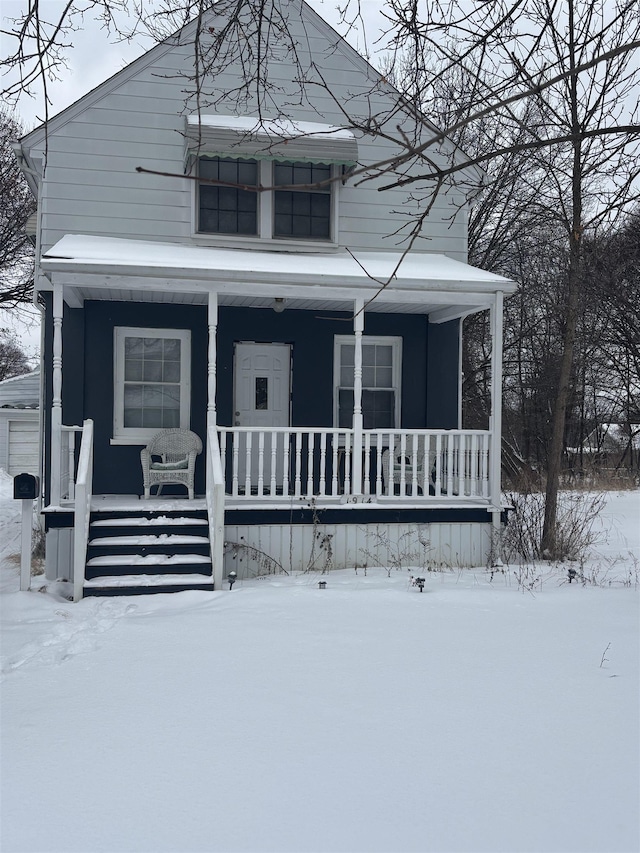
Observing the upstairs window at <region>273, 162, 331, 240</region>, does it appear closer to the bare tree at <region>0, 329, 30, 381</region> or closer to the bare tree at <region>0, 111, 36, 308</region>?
the bare tree at <region>0, 111, 36, 308</region>

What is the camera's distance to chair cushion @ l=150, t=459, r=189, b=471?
9828 millimetres

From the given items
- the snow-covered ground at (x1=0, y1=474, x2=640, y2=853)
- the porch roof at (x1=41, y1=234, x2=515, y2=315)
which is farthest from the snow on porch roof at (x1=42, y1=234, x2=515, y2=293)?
the snow-covered ground at (x1=0, y1=474, x2=640, y2=853)

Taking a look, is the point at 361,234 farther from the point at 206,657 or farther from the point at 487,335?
the point at 487,335

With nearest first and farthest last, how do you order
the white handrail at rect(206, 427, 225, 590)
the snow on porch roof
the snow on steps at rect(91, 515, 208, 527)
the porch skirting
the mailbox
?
the mailbox, the white handrail at rect(206, 427, 225, 590), the snow on steps at rect(91, 515, 208, 527), the snow on porch roof, the porch skirting

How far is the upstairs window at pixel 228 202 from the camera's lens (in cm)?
1041

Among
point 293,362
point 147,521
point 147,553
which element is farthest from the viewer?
point 293,362

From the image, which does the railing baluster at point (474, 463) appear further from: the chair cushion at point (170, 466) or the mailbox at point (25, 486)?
the mailbox at point (25, 486)

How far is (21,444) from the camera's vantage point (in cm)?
2312

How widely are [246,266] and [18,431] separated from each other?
16.2m

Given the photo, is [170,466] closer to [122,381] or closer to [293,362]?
[122,381]

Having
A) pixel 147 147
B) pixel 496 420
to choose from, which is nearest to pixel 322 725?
pixel 496 420

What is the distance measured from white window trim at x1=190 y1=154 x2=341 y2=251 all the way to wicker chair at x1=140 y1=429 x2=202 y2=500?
2.47m

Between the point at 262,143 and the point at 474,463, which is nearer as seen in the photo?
the point at 474,463

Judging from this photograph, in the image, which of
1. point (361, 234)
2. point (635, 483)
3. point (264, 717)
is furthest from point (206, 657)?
point (635, 483)
